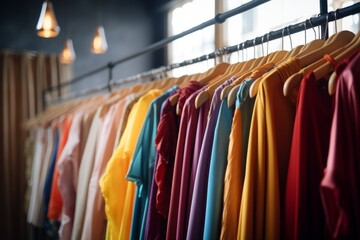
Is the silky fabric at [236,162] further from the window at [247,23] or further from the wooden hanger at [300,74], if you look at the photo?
the window at [247,23]

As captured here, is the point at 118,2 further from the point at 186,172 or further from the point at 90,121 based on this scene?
the point at 186,172

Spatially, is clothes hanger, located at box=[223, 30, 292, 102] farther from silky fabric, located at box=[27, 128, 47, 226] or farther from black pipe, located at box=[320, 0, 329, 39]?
silky fabric, located at box=[27, 128, 47, 226]

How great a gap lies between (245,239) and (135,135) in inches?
27.8

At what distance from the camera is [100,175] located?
161 centimetres

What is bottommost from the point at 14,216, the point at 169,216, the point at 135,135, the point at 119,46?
the point at 14,216

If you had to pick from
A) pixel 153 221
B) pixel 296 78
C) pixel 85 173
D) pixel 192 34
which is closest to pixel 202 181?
pixel 153 221

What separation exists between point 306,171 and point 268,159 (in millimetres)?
96

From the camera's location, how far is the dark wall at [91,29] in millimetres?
3871

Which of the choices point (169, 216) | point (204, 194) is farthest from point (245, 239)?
point (169, 216)

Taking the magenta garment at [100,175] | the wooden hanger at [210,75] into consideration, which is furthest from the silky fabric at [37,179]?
the wooden hanger at [210,75]

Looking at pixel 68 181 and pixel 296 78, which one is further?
pixel 68 181

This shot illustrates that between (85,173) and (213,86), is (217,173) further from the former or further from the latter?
(85,173)

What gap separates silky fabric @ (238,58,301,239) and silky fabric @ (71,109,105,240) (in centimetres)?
100

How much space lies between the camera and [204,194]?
1.03 metres
